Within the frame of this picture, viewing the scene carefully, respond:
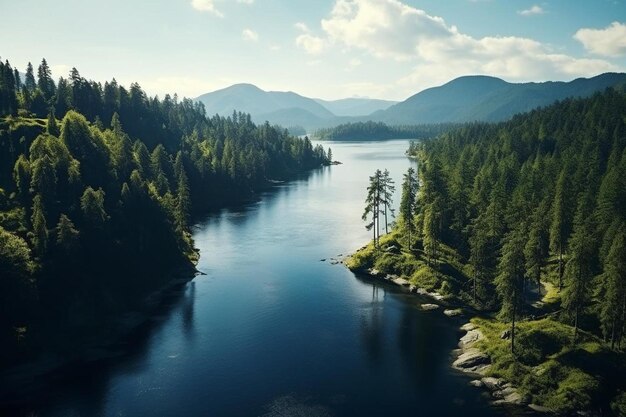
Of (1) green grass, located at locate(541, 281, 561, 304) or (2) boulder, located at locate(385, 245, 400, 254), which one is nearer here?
(1) green grass, located at locate(541, 281, 561, 304)

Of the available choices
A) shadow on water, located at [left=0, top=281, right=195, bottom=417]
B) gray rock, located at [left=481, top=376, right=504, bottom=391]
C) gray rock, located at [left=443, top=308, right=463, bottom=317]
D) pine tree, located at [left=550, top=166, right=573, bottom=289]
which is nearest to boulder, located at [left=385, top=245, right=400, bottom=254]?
gray rock, located at [left=443, top=308, right=463, bottom=317]

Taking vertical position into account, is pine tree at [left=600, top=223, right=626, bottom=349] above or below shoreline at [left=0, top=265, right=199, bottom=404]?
above

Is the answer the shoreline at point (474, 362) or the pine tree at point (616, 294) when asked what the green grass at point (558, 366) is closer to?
the shoreline at point (474, 362)

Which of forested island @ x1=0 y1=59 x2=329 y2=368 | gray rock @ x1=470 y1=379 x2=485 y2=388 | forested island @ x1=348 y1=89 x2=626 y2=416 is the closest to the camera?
forested island @ x1=348 y1=89 x2=626 y2=416

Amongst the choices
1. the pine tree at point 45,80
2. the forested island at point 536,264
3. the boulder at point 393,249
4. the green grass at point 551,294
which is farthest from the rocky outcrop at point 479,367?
the pine tree at point 45,80

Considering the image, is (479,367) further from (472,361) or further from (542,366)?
(542,366)

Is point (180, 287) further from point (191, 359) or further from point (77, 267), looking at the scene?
point (191, 359)

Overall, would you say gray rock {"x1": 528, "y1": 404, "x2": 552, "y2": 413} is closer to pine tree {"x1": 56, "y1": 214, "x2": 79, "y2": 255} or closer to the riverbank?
the riverbank

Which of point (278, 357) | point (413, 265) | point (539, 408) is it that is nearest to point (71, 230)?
point (278, 357)
